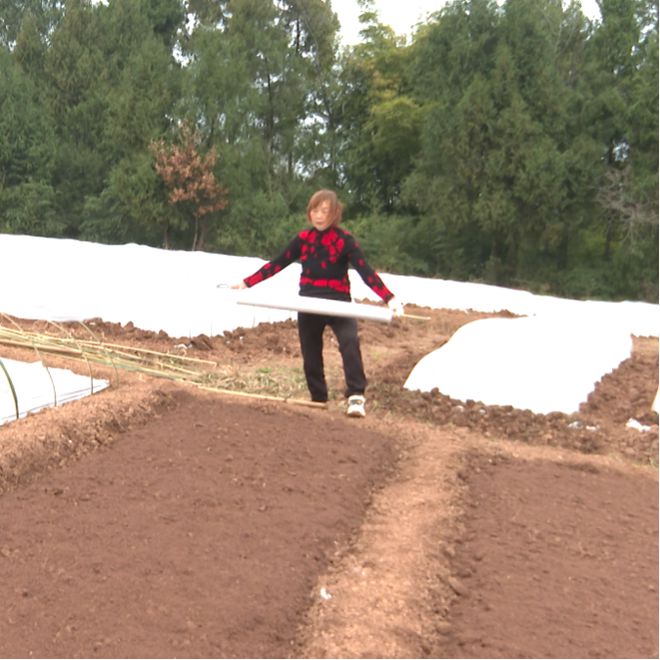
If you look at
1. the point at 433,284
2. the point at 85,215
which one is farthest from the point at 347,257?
the point at 85,215

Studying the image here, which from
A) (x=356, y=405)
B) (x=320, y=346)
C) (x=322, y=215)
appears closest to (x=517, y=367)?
(x=356, y=405)

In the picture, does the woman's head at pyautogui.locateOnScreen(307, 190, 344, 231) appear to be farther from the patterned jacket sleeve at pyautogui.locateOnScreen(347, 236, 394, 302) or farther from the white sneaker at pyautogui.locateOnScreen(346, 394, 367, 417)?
the white sneaker at pyautogui.locateOnScreen(346, 394, 367, 417)

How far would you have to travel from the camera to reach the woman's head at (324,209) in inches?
163

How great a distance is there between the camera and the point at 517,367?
16.1ft

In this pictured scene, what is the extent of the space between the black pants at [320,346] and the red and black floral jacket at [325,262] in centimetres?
14

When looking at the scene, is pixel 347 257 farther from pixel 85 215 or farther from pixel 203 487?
pixel 85 215

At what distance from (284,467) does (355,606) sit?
106cm

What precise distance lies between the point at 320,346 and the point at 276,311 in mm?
3260

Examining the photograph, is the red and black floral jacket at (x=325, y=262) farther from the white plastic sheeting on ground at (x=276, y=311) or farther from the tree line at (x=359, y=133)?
the tree line at (x=359, y=133)

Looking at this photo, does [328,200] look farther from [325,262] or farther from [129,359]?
[129,359]

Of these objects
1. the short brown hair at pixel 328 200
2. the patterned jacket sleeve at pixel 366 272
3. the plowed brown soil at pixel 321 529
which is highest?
the short brown hair at pixel 328 200

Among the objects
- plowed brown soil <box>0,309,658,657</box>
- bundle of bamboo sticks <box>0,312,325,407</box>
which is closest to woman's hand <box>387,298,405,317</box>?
plowed brown soil <box>0,309,658,657</box>

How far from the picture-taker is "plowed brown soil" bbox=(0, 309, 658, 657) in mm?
2309

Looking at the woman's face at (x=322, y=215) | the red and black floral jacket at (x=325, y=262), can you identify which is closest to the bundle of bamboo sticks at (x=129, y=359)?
the red and black floral jacket at (x=325, y=262)
